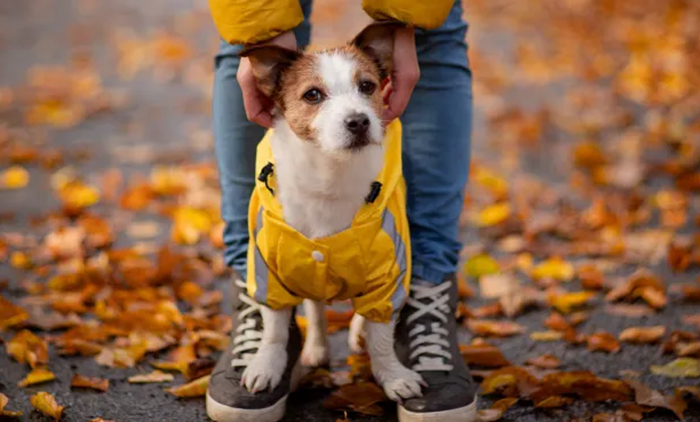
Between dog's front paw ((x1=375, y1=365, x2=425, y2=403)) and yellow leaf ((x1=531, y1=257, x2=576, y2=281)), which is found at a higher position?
dog's front paw ((x1=375, y1=365, x2=425, y2=403))

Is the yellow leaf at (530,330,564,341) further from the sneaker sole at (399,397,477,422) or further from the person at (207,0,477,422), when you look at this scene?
the sneaker sole at (399,397,477,422)

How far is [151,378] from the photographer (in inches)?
97.7

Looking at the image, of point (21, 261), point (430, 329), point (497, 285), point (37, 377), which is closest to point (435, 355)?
point (430, 329)

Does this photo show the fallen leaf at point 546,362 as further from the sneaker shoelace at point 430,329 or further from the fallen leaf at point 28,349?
the fallen leaf at point 28,349

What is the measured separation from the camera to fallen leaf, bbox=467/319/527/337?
279 cm

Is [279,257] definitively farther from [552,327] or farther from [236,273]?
[552,327]

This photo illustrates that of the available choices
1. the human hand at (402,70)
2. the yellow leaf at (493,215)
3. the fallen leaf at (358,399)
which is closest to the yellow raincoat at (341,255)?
the human hand at (402,70)

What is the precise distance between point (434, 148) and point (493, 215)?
147cm

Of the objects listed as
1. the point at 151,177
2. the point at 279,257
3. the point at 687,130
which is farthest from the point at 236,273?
the point at 687,130

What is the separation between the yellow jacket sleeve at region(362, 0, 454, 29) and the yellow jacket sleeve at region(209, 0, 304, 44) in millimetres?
208

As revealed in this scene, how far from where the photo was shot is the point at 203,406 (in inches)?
91.7

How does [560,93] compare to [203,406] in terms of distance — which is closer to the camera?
[203,406]

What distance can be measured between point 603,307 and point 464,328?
550 mm

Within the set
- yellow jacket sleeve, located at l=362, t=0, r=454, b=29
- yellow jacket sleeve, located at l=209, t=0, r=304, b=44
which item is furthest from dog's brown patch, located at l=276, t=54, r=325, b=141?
yellow jacket sleeve, located at l=362, t=0, r=454, b=29
